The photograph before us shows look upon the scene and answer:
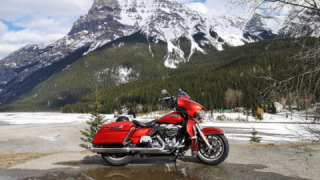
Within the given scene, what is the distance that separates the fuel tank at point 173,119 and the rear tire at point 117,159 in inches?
57.6

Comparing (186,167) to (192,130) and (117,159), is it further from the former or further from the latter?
(117,159)

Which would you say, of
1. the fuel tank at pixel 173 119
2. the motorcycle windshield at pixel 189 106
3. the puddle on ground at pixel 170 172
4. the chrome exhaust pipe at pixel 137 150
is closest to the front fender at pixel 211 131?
the motorcycle windshield at pixel 189 106

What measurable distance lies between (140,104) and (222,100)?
44.9 metres

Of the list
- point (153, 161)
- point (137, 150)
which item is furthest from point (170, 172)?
point (153, 161)

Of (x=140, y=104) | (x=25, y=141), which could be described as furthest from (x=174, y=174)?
(x=140, y=104)

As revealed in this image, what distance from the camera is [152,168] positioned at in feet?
22.5

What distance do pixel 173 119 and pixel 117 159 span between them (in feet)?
6.86

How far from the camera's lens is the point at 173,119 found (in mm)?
7141

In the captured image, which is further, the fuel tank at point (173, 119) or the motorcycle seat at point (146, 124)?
the motorcycle seat at point (146, 124)

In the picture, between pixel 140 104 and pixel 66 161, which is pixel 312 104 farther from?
pixel 140 104

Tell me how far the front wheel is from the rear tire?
207cm

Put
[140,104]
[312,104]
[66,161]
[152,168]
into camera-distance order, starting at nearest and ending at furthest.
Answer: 1. [152,168]
2. [312,104]
3. [66,161]
4. [140,104]

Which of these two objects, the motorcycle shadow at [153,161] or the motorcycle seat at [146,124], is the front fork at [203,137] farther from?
the motorcycle seat at [146,124]

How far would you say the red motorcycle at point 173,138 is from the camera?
6977mm
